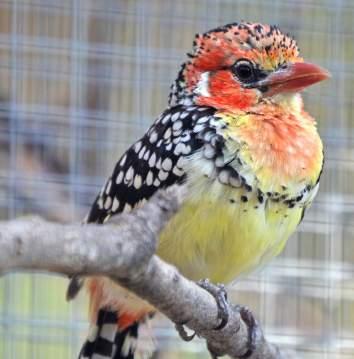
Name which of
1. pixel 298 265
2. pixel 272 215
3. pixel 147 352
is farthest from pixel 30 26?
pixel 272 215

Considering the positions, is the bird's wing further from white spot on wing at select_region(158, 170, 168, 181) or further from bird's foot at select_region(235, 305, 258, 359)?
bird's foot at select_region(235, 305, 258, 359)

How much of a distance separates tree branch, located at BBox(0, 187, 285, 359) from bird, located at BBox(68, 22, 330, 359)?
44cm

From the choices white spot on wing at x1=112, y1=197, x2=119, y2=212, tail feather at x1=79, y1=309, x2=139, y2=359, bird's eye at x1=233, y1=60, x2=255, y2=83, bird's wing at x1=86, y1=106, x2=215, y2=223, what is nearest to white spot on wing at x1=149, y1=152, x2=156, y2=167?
bird's wing at x1=86, y1=106, x2=215, y2=223

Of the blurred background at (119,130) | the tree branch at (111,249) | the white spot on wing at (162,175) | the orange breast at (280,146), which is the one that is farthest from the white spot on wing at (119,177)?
the blurred background at (119,130)

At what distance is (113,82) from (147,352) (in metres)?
1.33

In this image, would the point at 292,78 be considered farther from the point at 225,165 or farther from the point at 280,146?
the point at 225,165

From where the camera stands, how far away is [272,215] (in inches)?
80.8

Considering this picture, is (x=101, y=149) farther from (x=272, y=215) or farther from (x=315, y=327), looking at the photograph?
(x=272, y=215)

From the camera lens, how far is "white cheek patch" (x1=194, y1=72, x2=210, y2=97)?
2211 mm

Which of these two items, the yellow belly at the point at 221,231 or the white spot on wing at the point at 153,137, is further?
A: the white spot on wing at the point at 153,137

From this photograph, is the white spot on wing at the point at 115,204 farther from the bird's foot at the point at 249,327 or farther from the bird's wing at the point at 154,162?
the bird's foot at the point at 249,327

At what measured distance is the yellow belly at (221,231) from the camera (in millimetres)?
1999

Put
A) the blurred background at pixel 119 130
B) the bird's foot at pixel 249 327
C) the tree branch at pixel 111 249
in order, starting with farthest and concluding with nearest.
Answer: the blurred background at pixel 119 130, the bird's foot at pixel 249 327, the tree branch at pixel 111 249

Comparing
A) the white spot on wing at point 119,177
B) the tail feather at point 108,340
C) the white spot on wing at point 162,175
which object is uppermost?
the white spot on wing at point 162,175
